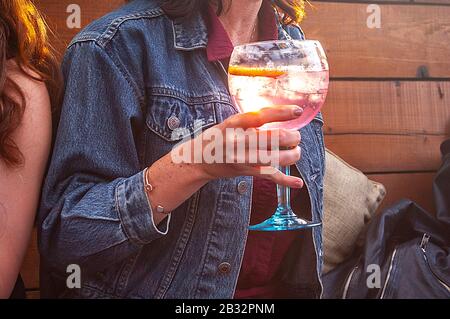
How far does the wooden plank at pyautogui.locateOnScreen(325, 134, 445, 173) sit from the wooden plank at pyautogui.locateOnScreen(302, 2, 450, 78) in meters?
0.12

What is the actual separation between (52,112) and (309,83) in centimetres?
29

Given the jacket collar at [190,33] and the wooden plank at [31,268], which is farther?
the wooden plank at [31,268]

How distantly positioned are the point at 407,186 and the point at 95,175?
727 millimetres

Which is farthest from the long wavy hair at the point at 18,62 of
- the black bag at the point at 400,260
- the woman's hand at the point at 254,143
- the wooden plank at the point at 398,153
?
the wooden plank at the point at 398,153

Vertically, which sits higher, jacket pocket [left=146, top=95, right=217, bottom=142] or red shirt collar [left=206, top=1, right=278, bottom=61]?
red shirt collar [left=206, top=1, right=278, bottom=61]

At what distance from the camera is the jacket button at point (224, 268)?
2.07ft

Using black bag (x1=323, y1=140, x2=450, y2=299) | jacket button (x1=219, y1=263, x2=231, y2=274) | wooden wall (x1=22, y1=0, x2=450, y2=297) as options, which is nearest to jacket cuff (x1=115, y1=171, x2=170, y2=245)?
jacket button (x1=219, y1=263, x2=231, y2=274)

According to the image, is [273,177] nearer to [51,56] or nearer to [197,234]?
[197,234]

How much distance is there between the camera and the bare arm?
570 mm

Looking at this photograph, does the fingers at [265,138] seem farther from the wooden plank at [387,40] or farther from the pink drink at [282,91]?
the wooden plank at [387,40]

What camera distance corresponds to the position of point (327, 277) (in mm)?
934

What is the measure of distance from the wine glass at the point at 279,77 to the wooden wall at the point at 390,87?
0.58 meters

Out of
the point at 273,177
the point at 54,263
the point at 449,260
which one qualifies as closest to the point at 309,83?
the point at 273,177

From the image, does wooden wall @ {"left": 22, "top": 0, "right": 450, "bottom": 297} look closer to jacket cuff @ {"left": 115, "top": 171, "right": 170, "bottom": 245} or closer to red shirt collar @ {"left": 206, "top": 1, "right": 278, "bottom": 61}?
red shirt collar @ {"left": 206, "top": 1, "right": 278, "bottom": 61}
